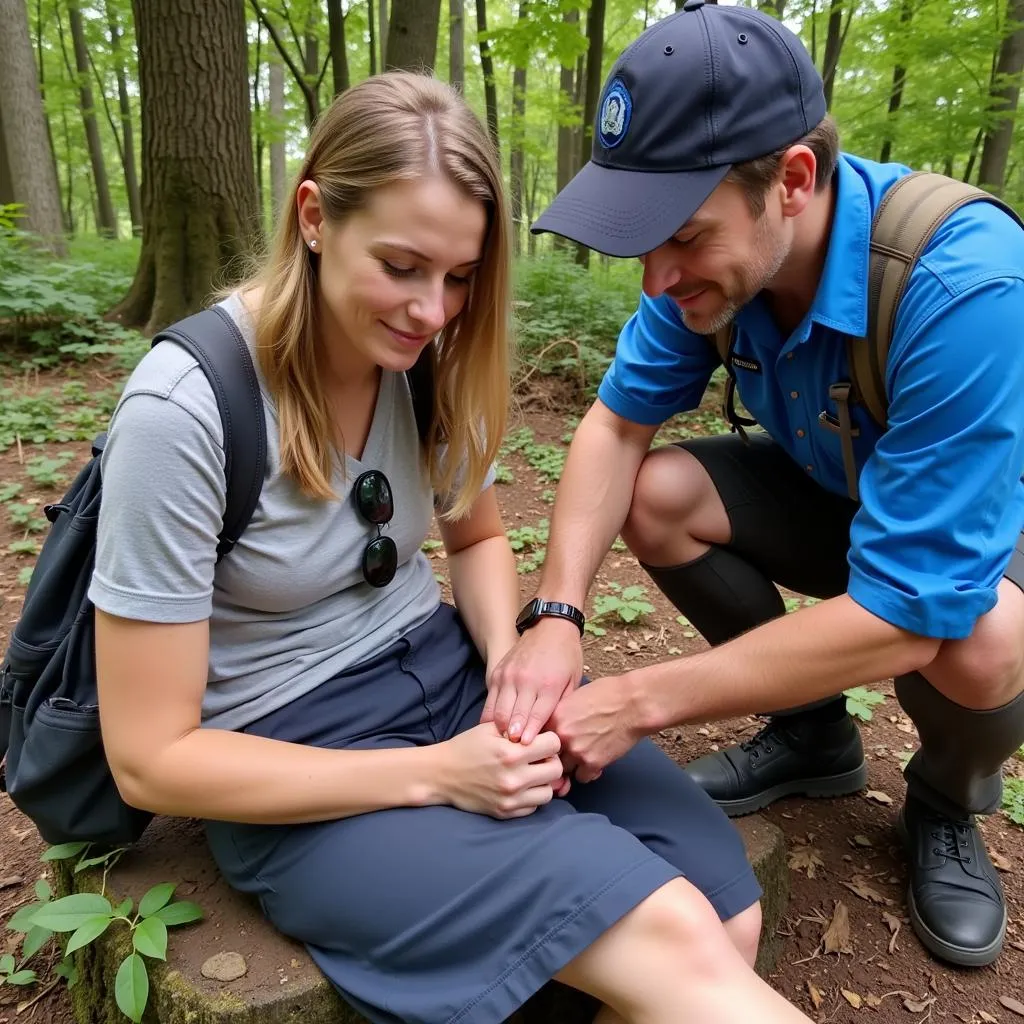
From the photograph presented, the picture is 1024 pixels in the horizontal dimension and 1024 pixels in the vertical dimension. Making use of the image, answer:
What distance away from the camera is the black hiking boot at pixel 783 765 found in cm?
217

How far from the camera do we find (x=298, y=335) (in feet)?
4.49

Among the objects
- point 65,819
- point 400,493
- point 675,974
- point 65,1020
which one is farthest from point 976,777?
point 65,1020

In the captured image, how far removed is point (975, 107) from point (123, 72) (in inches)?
542

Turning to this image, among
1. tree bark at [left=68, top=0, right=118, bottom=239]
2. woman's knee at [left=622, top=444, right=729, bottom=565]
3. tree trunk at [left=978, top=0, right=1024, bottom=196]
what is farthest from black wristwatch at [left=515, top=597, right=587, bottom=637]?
tree bark at [left=68, top=0, right=118, bottom=239]

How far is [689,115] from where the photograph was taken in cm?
150

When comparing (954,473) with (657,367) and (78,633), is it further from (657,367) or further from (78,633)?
(78,633)

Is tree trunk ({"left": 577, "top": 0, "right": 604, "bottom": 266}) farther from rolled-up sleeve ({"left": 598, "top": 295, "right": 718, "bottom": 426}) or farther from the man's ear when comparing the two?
the man's ear

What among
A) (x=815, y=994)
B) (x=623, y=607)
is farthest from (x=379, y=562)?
(x=623, y=607)

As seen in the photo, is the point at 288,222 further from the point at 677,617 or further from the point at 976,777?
the point at 677,617

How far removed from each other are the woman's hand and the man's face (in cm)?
95

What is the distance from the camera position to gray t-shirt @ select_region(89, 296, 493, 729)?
3.86ft

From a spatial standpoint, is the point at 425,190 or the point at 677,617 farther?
the point at 677,617

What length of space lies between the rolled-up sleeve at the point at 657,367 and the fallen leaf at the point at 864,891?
1279mm

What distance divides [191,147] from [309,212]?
178 inches
